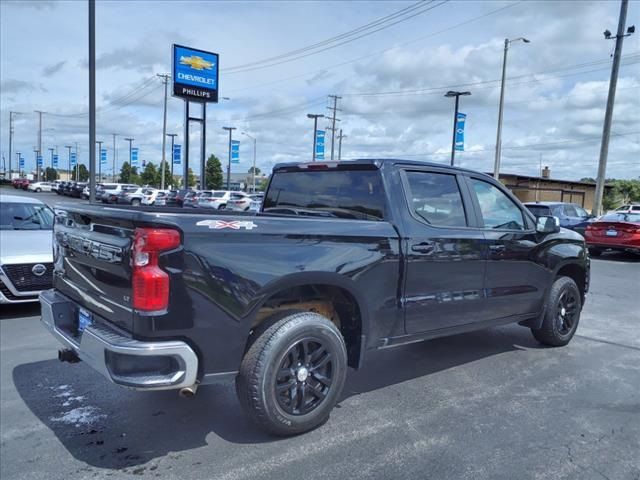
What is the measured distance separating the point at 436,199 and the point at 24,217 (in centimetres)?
643

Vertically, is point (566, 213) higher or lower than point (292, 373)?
higher

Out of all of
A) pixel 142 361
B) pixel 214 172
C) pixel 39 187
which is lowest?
pixel 39 187

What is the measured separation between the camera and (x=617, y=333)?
21.7 ft

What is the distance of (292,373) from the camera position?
11.4 feet

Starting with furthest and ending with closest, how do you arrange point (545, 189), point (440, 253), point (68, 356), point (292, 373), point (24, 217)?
point (545, 189) → point (24, 217) → point (440, 253) → point (68, 356) → point (292, 373)

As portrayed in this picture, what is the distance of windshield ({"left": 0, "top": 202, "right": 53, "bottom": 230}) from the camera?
7.69 metres

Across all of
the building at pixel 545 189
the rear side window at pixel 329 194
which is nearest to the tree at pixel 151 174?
the building at pixel 545 189

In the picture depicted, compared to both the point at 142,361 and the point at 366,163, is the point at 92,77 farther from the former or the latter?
the point at 142,361

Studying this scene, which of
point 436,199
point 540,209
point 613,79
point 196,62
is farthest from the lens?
point 196,62

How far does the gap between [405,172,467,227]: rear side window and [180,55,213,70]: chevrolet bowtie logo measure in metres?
24.6

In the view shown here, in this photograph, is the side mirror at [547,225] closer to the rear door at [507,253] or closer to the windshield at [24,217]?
the rear door at [507,253]

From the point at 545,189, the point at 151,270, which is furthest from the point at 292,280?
the point at 545,189

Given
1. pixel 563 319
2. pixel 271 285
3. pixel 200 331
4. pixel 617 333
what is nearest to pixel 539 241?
pixel 563 319

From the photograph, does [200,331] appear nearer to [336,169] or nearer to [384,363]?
[336,169]
